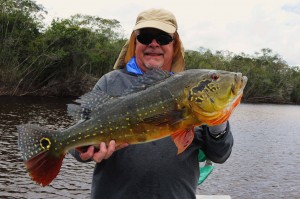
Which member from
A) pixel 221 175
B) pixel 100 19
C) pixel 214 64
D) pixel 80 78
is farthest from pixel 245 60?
pixel 221 175

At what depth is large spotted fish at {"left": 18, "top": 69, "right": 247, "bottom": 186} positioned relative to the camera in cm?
331

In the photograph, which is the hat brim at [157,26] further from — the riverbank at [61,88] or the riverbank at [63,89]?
the riverbank at [63,89]

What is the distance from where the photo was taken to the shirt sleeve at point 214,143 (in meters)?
3.76

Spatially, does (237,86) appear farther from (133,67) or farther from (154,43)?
(133,67)

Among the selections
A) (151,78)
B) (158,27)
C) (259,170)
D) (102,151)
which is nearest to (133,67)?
(158,27)

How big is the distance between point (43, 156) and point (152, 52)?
1762mm

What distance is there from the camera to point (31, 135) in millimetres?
3600

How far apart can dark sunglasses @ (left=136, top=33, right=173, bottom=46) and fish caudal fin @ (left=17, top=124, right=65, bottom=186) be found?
1564mm

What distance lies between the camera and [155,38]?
4.23m

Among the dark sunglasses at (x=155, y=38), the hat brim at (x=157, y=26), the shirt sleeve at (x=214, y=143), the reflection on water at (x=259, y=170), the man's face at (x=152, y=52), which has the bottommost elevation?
the reflection on water at (x=259, y=170)

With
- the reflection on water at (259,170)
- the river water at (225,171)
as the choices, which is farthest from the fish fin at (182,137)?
the reflection on water at (259,170)

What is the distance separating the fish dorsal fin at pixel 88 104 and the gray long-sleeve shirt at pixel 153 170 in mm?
477

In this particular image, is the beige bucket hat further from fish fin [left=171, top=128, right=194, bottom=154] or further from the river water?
the river water

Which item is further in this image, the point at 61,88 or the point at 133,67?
the point at 61,88
